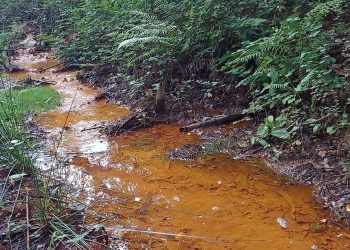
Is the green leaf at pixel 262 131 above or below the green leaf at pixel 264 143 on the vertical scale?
above

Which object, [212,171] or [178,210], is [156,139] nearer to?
[212,171]

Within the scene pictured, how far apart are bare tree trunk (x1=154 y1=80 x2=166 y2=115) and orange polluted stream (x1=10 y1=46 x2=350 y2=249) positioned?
67 cm

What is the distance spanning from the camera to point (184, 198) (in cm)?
375

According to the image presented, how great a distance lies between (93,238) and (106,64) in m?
7.48

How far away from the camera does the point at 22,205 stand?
127 inches

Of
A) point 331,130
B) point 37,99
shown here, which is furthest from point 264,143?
point 37,99

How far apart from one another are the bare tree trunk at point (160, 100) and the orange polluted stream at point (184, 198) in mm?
667

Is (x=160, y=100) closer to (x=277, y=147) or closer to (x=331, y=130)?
(x=277, y=147)

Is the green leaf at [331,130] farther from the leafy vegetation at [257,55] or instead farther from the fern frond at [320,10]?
the fern frond at [320,10]

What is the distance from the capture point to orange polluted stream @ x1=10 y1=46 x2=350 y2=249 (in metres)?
3.08

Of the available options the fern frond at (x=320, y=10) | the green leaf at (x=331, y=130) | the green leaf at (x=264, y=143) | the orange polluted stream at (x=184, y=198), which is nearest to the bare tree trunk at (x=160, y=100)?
the orange polluted stream at (x=184, y=198)

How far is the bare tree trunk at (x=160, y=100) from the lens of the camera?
6.12 m

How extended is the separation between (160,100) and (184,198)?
2.67m

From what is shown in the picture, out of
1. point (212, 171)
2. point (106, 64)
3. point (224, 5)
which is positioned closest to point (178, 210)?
point (212, 171)
